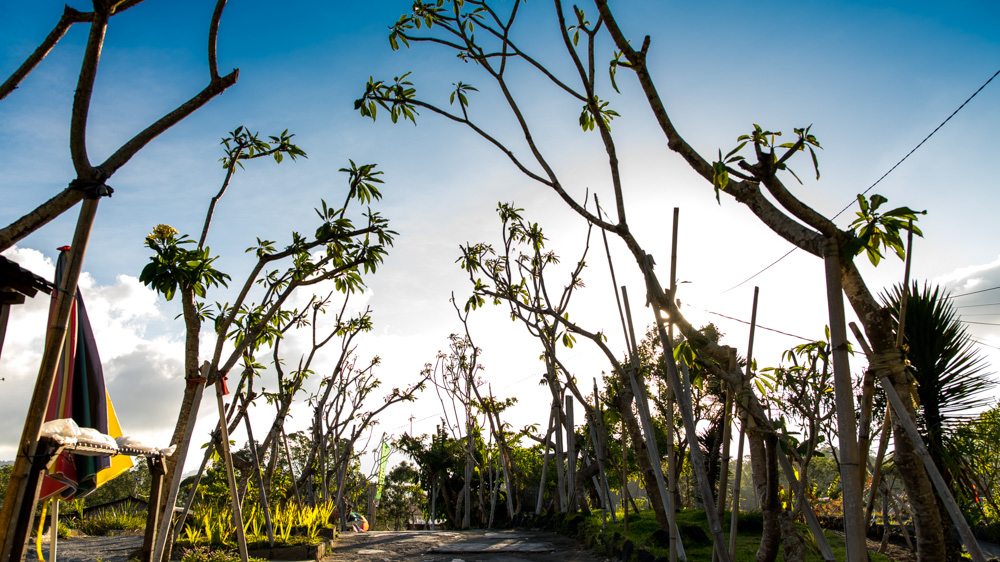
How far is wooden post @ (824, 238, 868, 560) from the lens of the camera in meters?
2.00

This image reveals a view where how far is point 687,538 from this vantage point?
6223mm

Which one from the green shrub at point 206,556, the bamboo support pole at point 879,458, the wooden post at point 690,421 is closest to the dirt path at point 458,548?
the green shrub at point 206,556

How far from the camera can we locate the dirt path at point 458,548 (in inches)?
→ 279

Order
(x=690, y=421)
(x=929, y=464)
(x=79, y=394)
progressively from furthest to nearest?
(x=79, y=394)
(x=690, y=421)
(x=929, y=464)

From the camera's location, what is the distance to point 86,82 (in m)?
2.67

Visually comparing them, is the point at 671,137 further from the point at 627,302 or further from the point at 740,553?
the point at 740,553

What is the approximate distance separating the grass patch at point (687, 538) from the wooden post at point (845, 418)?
2728mm

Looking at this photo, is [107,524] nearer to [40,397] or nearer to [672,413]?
[40,397]

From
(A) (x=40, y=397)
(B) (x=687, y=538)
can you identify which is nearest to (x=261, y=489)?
(A) (x=40, y=397)

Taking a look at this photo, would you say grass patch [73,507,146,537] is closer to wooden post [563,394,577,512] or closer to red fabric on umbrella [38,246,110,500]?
wooden post [563,394,577,512]

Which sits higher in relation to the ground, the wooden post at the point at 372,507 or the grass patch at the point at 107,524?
the grass patch at the point at 107,524

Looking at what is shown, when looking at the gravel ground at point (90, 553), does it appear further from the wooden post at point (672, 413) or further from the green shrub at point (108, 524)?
the wooden post at point (672, 413)

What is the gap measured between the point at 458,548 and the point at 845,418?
6.99 m

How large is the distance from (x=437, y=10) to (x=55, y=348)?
2.71 m
